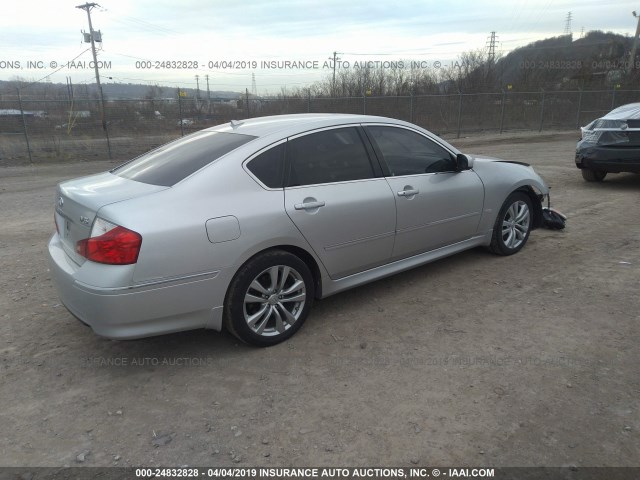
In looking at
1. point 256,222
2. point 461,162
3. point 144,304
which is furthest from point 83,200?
point 461,162

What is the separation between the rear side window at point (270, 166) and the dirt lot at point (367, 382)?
1203mm

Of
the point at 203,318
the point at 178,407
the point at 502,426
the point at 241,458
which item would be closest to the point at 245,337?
the point at 203,318

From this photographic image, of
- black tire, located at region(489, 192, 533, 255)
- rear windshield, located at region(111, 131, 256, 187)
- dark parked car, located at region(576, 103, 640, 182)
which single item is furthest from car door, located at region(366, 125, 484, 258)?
dark parked car, located at region(576, 103, 640, 182)

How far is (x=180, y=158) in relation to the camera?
3.70 m

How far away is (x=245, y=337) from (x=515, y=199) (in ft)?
11.3

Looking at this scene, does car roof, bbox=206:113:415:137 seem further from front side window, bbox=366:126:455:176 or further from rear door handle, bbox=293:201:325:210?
rear door handle, bbox=293:201:325:210

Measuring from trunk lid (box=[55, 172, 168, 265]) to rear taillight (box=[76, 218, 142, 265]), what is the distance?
0.11 m

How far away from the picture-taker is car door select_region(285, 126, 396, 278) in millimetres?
3611

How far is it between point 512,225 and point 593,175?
5.12m

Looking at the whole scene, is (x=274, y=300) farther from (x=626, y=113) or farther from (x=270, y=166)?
(x=626, y=113)

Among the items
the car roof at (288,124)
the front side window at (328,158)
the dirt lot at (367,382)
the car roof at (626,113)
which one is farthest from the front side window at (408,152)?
the car roof at (626,113)

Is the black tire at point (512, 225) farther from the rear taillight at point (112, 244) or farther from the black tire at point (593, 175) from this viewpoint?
the black tire at point (593, 175)

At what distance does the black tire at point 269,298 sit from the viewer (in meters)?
3.29

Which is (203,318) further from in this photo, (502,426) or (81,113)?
(81,113)
